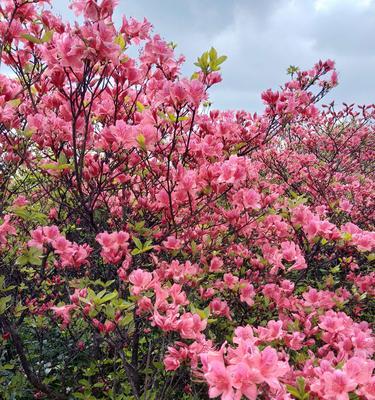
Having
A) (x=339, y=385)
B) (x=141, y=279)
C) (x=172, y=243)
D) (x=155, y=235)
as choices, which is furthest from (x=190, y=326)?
(x=155, y=235)

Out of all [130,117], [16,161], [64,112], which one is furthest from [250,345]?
[16,161]

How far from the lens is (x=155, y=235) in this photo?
8.38 feet

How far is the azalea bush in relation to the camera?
163 cm

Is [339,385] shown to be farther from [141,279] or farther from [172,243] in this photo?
[172,243]

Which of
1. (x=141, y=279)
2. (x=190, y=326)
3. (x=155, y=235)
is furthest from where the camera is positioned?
(x=155, y=235)

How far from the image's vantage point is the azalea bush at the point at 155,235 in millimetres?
1629

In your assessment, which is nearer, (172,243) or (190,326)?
(190,326)

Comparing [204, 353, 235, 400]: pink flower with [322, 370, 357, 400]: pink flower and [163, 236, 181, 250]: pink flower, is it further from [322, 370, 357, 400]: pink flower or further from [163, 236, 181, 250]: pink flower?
[163, 236, 181, 250]: pink flower

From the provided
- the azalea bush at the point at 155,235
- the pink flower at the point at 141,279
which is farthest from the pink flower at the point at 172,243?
the pink flower at the point at 141,279

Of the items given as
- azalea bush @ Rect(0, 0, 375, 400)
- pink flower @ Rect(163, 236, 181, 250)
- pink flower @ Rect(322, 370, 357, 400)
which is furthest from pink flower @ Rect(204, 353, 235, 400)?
pink flower @ Rect(163, 236, 181, 250)

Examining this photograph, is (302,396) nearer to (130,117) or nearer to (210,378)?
(210,378)

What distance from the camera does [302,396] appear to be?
4.40 ft

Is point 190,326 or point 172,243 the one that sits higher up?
point 172,243

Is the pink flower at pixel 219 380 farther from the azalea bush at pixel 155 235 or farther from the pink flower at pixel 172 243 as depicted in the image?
the pink flower at pixel 172 243
